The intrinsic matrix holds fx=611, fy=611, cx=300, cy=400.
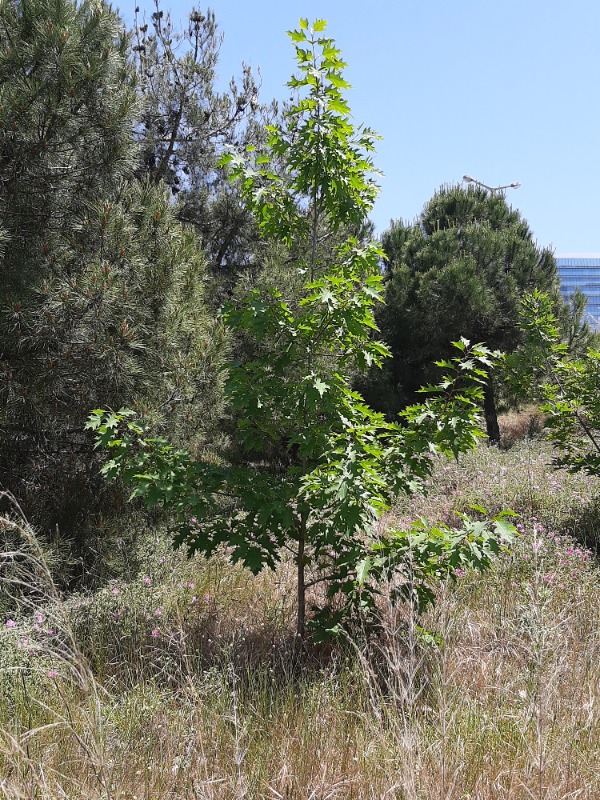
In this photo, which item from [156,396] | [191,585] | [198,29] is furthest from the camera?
[198,29]

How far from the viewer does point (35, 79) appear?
4.52 m

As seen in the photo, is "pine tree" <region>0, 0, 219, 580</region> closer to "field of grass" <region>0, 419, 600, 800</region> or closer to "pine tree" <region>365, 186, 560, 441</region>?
"field of grass" <region>0, 419, 600, 800</region>

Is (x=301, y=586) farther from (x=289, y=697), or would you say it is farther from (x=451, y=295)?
(x=451, y=295)

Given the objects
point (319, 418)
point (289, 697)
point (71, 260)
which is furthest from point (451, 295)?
point (289, 697)

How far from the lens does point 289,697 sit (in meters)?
2.64

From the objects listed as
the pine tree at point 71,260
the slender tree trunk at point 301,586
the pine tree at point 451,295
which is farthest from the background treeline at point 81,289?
the pine tree at point 451,295

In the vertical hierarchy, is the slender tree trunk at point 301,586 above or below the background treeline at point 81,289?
below

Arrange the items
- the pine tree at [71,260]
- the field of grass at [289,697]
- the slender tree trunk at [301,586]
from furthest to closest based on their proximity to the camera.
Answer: the pine tree at [71,260]
the slender tree trunk at [301,586]
the field of grass at [289,697]

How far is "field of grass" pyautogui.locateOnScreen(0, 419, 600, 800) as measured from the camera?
195cm

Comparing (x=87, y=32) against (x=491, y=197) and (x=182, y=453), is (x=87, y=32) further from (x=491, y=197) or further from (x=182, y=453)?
(x=491, y=197)

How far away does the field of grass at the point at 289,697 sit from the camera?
6.39 feet

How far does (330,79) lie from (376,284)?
1106 mm

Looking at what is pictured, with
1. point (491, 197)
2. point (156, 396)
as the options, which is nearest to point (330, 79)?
point (156, 396)

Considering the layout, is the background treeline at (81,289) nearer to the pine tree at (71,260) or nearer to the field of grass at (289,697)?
the pine tree at (71,260)
